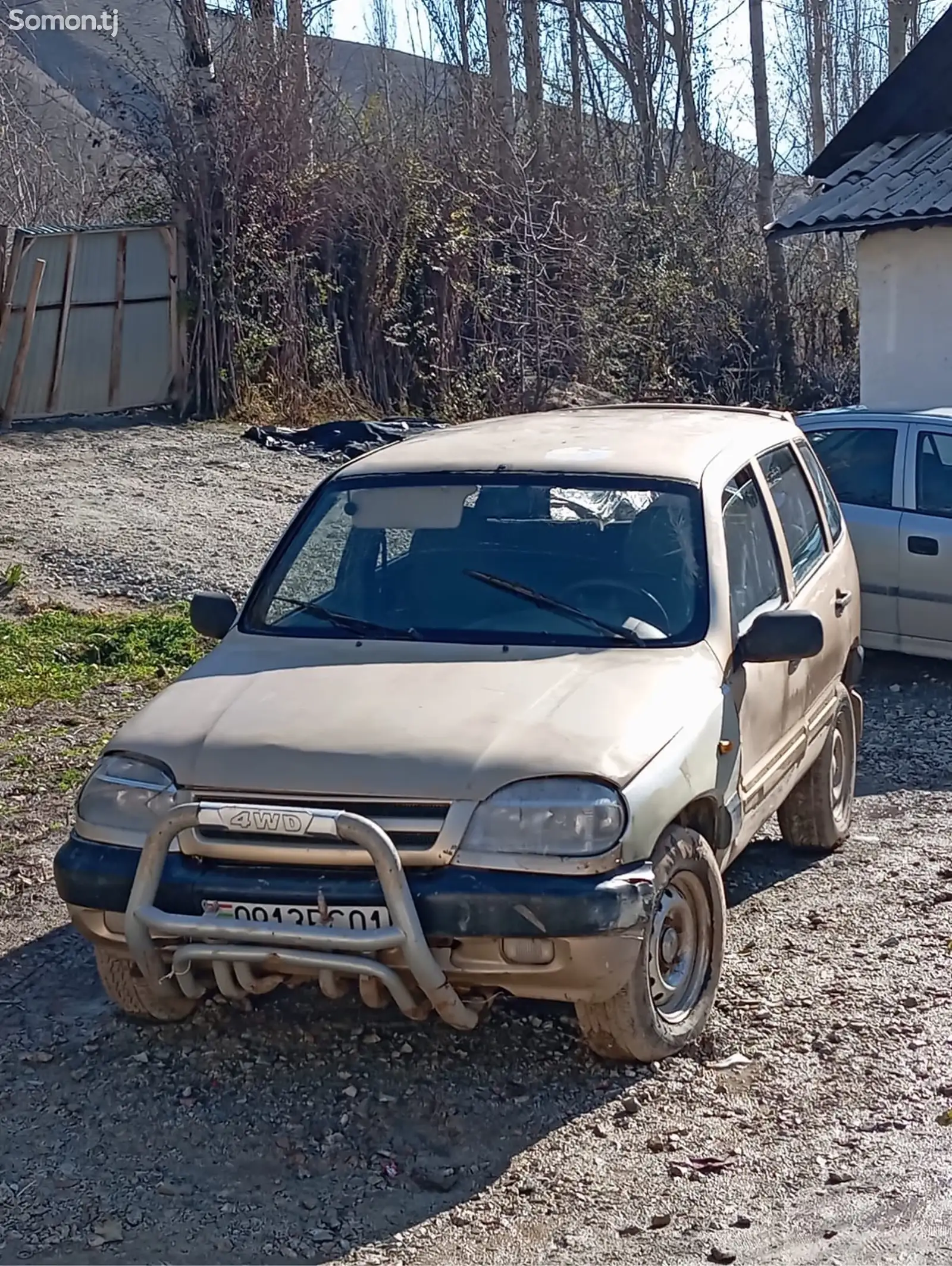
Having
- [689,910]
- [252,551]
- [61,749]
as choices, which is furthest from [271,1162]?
[252,551]

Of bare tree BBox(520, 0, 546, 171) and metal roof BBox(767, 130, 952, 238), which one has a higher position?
bare tree BBox(520, 0, 546, 171)

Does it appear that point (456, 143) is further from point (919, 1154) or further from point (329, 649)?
point (919, 1154)

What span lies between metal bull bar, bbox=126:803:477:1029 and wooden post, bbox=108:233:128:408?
43.5ft

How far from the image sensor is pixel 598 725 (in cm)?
414

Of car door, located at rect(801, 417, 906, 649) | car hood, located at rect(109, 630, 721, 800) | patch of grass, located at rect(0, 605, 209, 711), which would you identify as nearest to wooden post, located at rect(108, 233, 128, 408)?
patch of grass, located at rect(0, 605, 209, 711)

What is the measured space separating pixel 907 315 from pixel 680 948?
11.5 metres

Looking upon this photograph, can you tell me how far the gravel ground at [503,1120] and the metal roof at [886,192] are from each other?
9.38 metres

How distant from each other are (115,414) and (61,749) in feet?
32.2

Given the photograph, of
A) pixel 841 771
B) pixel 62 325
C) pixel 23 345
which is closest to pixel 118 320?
pixel 62 325

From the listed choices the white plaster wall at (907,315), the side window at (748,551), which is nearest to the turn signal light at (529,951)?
the side window at (748,551)

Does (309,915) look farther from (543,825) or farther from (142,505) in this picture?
(142,505)

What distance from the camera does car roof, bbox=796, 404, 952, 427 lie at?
30.8 feet

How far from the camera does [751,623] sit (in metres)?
5.03

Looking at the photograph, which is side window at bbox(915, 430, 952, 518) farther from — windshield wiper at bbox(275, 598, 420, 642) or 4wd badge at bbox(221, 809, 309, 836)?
4wd badge at bbox(221, 809, 309, 836)
